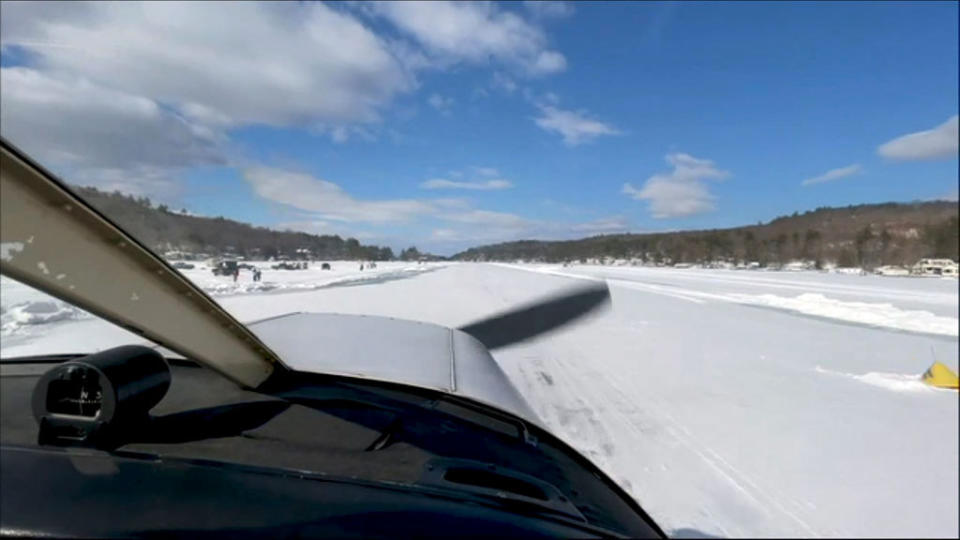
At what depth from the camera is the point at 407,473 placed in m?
1.03

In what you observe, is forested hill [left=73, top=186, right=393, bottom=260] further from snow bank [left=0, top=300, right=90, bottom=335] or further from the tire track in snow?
the tire track in snow

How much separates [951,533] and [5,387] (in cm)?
487

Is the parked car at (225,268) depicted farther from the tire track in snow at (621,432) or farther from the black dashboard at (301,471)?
the tire track in snow at (621,432)

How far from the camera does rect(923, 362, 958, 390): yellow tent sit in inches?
240

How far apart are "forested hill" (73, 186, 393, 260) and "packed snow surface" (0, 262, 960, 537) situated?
0.12 metres

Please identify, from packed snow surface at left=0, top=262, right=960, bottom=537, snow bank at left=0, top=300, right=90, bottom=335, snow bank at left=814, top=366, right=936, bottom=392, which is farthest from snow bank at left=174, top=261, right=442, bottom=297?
snow bank at left=814, top=366, right=936, bottom=392

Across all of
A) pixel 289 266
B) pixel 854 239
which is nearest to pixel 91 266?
pixel 289 266

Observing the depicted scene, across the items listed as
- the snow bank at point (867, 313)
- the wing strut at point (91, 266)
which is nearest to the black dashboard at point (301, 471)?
the wing strut at point (91, 266)

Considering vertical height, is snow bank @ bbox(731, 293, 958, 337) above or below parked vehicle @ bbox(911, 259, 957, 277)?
below

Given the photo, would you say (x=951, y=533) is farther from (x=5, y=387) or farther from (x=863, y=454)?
(x=5, y=387)

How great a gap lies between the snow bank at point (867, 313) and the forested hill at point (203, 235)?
10321 mm

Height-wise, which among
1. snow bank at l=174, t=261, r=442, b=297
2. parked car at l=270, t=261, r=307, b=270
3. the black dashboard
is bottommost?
the black dashboard

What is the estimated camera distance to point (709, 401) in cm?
575

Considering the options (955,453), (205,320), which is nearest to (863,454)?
(955,453)
